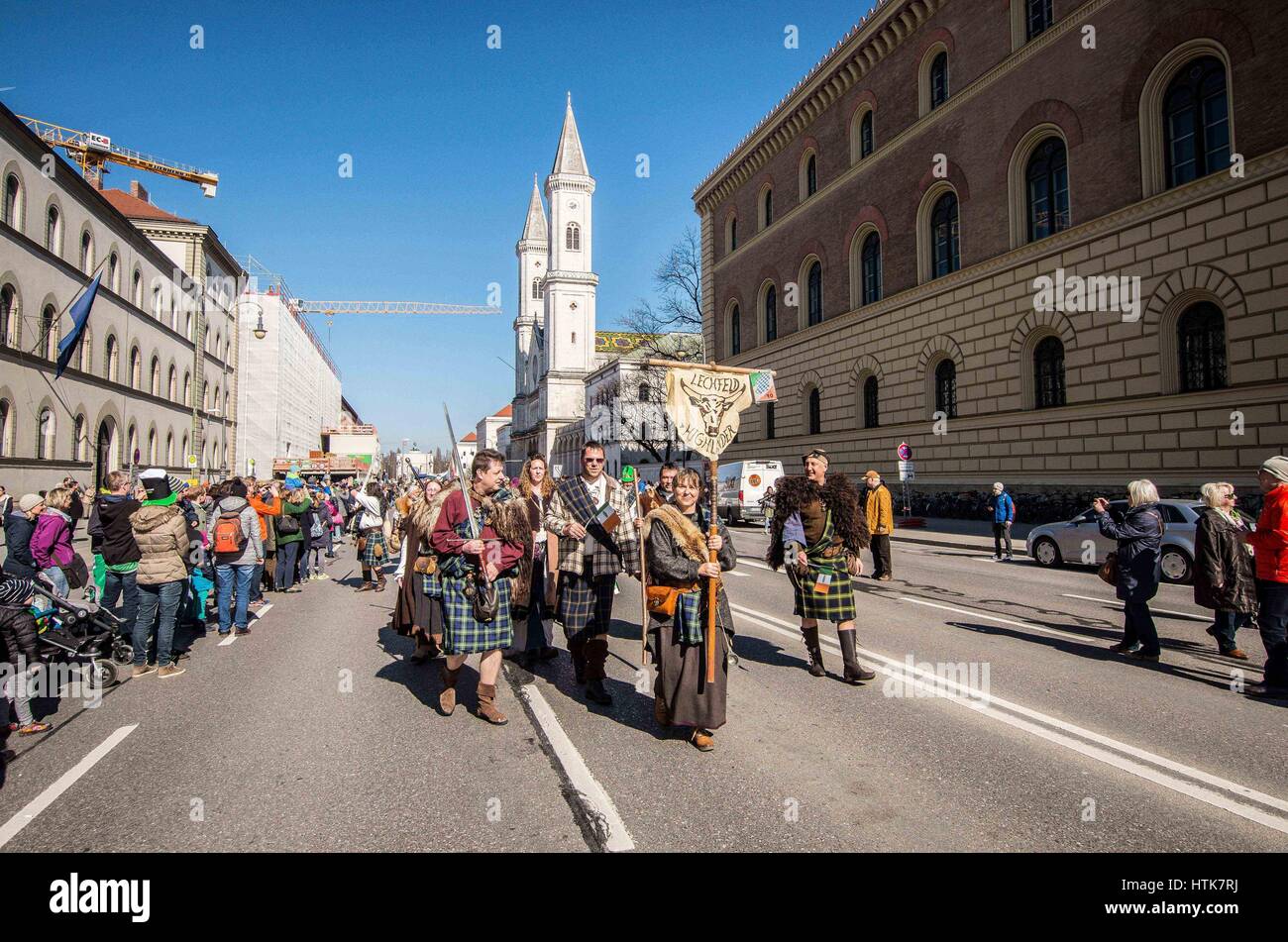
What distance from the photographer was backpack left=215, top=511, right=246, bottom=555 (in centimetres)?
851

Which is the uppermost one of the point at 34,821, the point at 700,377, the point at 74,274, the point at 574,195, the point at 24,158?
the point at 574,195

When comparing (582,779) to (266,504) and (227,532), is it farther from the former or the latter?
Result: (266,504)

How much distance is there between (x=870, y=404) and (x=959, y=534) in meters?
9.32

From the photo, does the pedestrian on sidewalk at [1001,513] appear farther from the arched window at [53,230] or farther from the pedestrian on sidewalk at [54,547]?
the arched window at [53,230]

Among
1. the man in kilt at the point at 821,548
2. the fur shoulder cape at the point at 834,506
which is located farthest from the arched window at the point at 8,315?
the man in kilt at the point at 821,548

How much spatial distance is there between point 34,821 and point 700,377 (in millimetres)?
4972

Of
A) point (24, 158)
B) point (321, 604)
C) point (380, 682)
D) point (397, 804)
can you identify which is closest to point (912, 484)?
point (321, 604)

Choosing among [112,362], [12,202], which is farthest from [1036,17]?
[112,362]

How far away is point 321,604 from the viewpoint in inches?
444

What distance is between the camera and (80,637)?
6859mm

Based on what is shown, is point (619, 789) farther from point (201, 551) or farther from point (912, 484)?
point (912, 484)

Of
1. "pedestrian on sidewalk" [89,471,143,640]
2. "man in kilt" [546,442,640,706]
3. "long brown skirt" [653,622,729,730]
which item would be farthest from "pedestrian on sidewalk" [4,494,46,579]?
"long brown skirt" [653,622,729,730]

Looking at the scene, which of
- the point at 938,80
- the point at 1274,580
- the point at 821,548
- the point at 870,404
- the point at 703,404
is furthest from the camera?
the point at 870,404

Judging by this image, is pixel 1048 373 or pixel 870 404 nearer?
pixel 1048 373
